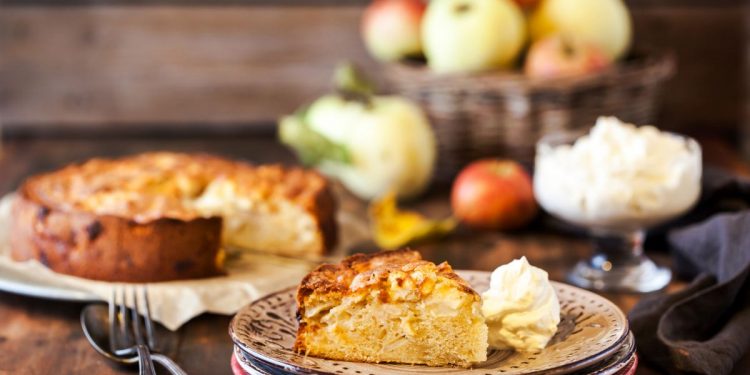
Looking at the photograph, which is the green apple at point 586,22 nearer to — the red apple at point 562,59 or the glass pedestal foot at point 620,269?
the red apple at point 562,59

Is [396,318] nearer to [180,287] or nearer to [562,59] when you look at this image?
[180,287]

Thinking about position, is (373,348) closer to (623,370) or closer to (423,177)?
(623,370)

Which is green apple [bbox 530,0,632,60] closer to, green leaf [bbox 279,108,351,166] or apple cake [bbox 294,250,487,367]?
green leaf [bbox 279,108,351,166]

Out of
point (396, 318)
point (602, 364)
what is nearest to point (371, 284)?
point (396, 318)

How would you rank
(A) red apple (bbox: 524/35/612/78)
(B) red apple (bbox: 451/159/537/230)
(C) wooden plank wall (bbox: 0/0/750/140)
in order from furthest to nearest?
(C) wooden plank wall (bbox: 0/0/750/140) → (A) red apple (bbox: 524/35/612/78) → (B) red apple (bbox: 451/159/537/230)

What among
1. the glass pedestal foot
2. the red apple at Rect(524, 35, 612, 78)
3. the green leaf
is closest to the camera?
the glass pedestal foot

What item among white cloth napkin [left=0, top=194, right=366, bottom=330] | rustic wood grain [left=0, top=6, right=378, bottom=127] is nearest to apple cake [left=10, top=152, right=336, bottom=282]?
white cloth napkin [left=0, top=194, right=366, bottom=330]
